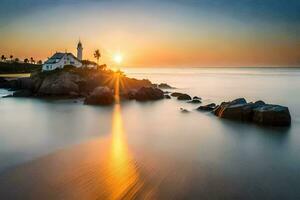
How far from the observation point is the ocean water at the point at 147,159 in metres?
12.4

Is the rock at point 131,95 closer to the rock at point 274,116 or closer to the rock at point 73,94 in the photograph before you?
the rock at point 73,94

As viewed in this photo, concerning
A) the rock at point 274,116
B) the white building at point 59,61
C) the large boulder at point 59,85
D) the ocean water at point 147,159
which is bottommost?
the ocean water at point 147,159

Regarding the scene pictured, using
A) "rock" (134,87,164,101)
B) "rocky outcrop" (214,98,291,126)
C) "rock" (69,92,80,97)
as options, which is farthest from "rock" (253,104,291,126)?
"rock" (69,92,80,97)

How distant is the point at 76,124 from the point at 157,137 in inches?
387

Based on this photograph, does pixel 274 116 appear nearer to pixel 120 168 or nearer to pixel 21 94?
pixel 120 168

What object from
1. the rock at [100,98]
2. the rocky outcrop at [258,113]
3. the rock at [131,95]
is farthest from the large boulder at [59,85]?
the rocky outcrop at [258,113]

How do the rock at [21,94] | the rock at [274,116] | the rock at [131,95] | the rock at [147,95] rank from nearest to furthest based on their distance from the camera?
the rock at [274,116]
the rock at [147,95]
the rock at [131,95]
the rock at [21,94]

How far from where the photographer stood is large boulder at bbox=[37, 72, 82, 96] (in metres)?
57.4

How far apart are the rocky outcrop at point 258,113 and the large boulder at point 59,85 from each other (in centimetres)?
3569

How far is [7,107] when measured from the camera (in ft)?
131

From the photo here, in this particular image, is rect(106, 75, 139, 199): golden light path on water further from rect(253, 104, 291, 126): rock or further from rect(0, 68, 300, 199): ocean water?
rect(253, 104, 291, 126): rock

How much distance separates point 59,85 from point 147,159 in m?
45.6

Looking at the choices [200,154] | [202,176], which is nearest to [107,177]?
[202,176]

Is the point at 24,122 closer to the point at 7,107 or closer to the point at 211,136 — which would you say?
the point at 7,107
